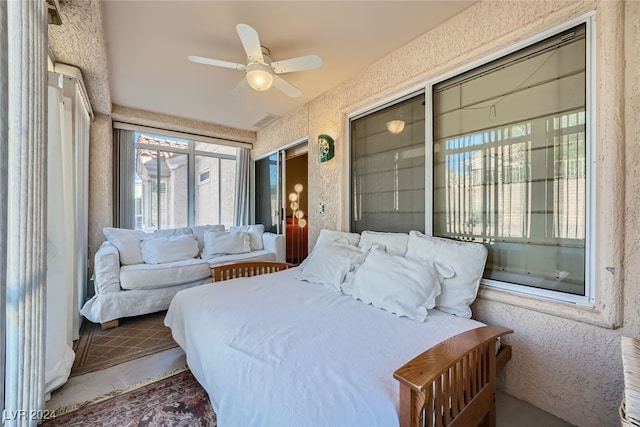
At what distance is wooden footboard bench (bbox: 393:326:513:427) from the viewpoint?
79 centimetres

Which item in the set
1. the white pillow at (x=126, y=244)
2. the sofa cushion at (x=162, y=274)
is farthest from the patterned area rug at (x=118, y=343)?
the white pillow at (x=126, y=244)

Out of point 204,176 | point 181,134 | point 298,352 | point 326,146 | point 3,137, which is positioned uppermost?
point 181,134

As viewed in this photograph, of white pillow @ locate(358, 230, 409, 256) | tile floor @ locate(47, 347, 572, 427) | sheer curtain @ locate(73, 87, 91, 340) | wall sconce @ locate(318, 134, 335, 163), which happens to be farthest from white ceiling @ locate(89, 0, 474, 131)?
tile floor @ locate(47, 347, 572, 427)

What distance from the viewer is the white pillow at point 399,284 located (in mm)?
1514

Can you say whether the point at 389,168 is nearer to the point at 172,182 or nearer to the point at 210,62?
the point at 210,62

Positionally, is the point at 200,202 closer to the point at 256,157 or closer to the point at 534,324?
the point at 256,157

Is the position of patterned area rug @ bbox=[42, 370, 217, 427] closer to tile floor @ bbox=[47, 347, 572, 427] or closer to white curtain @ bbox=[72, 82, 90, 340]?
tile floor @ bbox=[47, 347, 572, 427]

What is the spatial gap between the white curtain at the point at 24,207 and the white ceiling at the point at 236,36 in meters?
0.85

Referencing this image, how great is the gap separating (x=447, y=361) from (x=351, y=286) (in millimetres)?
930

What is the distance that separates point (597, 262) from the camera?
1.30 m

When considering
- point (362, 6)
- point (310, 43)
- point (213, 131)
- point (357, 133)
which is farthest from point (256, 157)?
point (362, 6)

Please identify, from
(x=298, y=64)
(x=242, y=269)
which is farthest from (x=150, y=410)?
(x=298, y=64)

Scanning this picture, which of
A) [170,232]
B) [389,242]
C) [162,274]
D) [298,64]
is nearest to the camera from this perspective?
[298,64]

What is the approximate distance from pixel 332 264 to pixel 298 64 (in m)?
1.53
